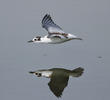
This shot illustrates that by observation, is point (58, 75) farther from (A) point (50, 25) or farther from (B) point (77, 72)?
(A) point (50, 25)

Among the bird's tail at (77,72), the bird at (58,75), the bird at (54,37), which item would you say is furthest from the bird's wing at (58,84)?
the bird at (54,37)

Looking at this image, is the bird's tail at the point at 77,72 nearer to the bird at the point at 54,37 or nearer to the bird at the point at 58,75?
the bird at the point at 58,75

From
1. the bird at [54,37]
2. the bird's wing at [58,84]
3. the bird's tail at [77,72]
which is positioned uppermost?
the bird at [54,37]

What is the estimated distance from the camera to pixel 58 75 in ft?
14.0

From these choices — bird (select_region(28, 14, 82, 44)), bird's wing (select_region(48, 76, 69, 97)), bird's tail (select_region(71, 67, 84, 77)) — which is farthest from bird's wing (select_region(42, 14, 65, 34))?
bird's wing (select_region(48, 76, 69, 97))

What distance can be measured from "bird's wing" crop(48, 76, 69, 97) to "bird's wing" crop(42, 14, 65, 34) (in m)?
1.01

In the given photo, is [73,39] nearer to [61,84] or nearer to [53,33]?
[53,33]

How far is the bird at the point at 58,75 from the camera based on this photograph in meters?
4.00

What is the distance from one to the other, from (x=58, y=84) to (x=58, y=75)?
200 millimetres

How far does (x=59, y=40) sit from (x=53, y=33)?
0.16 metres

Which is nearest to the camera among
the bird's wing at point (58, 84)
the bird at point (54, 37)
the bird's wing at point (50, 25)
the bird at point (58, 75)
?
the bird's wing at point (58, 84)

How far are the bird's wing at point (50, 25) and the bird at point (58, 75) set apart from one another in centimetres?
85

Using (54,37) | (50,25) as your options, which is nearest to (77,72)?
(54,37)

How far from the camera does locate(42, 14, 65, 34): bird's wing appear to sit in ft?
17.1
